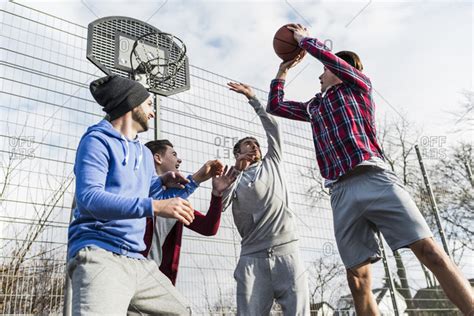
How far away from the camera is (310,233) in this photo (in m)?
4.44

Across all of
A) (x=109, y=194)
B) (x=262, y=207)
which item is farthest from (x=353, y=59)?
(x=109, y=194)

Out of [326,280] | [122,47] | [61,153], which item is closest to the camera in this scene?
[61,153]

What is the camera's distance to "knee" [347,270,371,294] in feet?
7.00

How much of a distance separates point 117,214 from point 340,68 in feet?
4.92

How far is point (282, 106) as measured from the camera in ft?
9.25

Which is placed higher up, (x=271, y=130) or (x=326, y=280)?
(x=271, y=130)

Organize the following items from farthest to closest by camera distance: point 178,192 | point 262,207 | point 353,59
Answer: point 262,207
point 353,59
point 178,192

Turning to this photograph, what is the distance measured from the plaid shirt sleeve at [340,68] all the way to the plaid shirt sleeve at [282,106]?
0.42 m

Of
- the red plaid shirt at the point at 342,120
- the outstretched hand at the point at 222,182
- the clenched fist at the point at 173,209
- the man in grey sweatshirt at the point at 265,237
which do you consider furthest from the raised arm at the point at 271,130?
the clenched fist at the point at 173,209

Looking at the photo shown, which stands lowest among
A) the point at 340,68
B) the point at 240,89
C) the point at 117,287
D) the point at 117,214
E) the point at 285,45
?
the point at 117,287

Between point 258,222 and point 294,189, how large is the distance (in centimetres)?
185

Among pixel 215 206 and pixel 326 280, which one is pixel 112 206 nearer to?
pixel 215 206

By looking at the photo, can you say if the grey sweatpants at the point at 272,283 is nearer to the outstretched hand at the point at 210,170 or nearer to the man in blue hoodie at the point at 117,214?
the outstretched hand at the point at 210,170

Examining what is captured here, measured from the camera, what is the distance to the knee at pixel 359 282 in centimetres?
213
